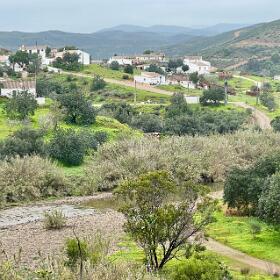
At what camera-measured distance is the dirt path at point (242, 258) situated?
86.0 ft

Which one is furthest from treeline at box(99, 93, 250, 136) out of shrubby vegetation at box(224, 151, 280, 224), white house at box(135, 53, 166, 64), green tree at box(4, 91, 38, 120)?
white house at box(135, 53, 166, 64)

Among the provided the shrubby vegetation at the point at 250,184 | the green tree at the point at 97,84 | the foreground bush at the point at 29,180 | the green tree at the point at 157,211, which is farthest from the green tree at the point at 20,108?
the green tree at the point at 157,211

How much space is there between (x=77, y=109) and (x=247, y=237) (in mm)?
33593

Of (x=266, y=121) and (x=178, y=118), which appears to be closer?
(x=178, y=118)

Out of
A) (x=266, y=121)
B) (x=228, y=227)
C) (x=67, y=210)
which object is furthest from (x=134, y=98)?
(x=228, y=227)

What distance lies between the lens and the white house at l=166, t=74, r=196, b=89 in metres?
101

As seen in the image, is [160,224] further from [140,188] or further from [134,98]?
[134,98]

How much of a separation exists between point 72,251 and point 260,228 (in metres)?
11.6

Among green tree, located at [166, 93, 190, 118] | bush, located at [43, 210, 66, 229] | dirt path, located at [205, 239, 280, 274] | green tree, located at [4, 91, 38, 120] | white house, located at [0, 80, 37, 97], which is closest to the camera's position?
dirt path, located at [205, 239, 280, 274]

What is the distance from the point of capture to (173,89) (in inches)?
3767

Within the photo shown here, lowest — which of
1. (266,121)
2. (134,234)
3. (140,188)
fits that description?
(266,121)

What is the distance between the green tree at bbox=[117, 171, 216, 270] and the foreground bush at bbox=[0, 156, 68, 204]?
2023 cm

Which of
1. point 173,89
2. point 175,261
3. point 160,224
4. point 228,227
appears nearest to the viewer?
point 160,224

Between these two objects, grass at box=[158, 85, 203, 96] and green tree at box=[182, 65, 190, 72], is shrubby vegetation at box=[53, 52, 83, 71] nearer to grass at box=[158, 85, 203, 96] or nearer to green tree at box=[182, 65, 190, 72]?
grass at box=[158, 85, 203, 96]
